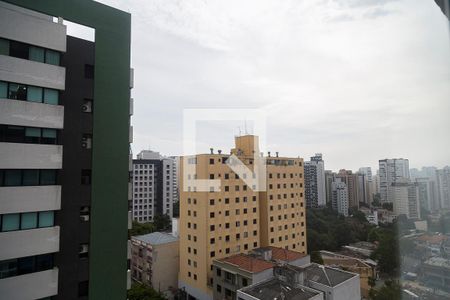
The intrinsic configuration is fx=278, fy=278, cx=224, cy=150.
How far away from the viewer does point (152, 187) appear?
11.9m

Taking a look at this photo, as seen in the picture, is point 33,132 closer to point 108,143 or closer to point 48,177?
point 48,177

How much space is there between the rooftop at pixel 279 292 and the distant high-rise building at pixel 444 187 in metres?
3.61

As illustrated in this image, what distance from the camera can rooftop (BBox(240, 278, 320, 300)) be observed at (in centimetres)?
370

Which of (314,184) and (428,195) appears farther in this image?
(314,184)

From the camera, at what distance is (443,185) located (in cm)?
53

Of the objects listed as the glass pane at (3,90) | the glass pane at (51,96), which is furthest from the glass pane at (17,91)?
the glass pane at (51,96)

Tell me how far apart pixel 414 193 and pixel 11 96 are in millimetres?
2413

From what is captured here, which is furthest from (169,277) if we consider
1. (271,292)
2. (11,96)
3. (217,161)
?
(11,96)

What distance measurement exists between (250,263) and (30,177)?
13.2 ft

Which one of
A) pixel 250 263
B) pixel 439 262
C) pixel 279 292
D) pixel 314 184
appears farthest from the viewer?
pixel 314 184

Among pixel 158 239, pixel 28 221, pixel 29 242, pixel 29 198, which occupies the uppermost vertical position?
pixel 29 198

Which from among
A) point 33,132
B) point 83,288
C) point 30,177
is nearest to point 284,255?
point 83,288

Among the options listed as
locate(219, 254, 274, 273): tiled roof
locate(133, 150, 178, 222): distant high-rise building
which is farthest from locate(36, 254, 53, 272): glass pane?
locate(133, 150, 178, 222): distant high-rise building

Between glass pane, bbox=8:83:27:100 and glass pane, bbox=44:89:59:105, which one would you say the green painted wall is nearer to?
glass pane, bbox=44:89:59:105
